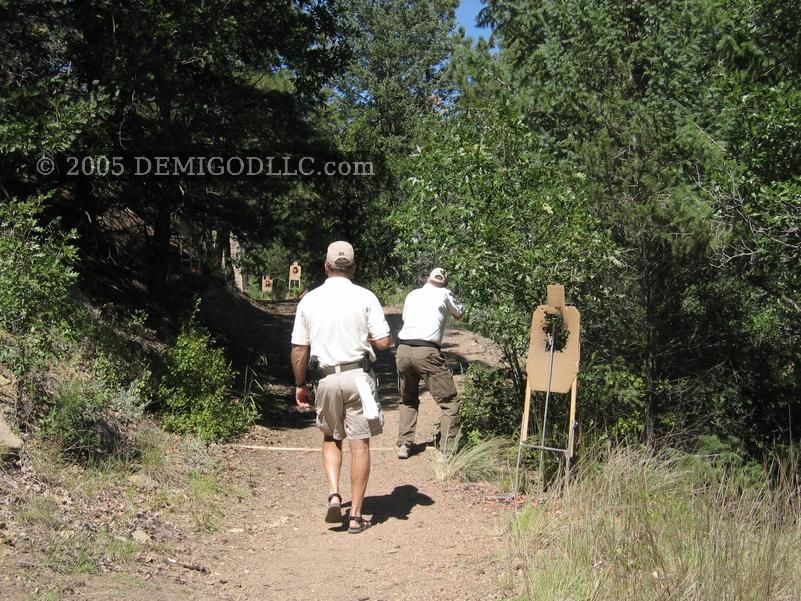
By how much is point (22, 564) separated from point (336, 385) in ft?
7.10

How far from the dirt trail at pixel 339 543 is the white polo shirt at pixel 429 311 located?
1.24 meters

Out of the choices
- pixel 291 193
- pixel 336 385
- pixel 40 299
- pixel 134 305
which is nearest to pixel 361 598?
pixel 336 385

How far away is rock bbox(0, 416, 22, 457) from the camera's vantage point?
6363 millimetres

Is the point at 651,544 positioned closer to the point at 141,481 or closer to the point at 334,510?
the point at 334,510

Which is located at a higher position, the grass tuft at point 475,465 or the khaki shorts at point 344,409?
the khaki shorts at point 344,409

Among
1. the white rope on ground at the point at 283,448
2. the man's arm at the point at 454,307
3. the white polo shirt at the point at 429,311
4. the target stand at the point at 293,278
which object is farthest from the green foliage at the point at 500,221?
the target stand at the point at 293,278

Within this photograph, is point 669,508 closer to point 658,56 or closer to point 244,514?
point 244,514

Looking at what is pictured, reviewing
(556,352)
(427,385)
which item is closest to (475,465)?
(427,385)

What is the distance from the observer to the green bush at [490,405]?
890cm

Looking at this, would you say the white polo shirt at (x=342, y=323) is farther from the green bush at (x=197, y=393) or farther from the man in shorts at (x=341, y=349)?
the green bush at (x=197, y=393)

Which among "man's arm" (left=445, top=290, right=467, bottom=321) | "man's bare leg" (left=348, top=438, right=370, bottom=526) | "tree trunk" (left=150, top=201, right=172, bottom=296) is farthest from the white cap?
"tree trunk" (left=150, top=201, right=172, bottom=296)

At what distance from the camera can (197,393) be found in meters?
9.67

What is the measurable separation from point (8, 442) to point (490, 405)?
4.51 m

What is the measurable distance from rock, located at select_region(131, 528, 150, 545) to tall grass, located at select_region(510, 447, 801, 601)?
2.38 meters
